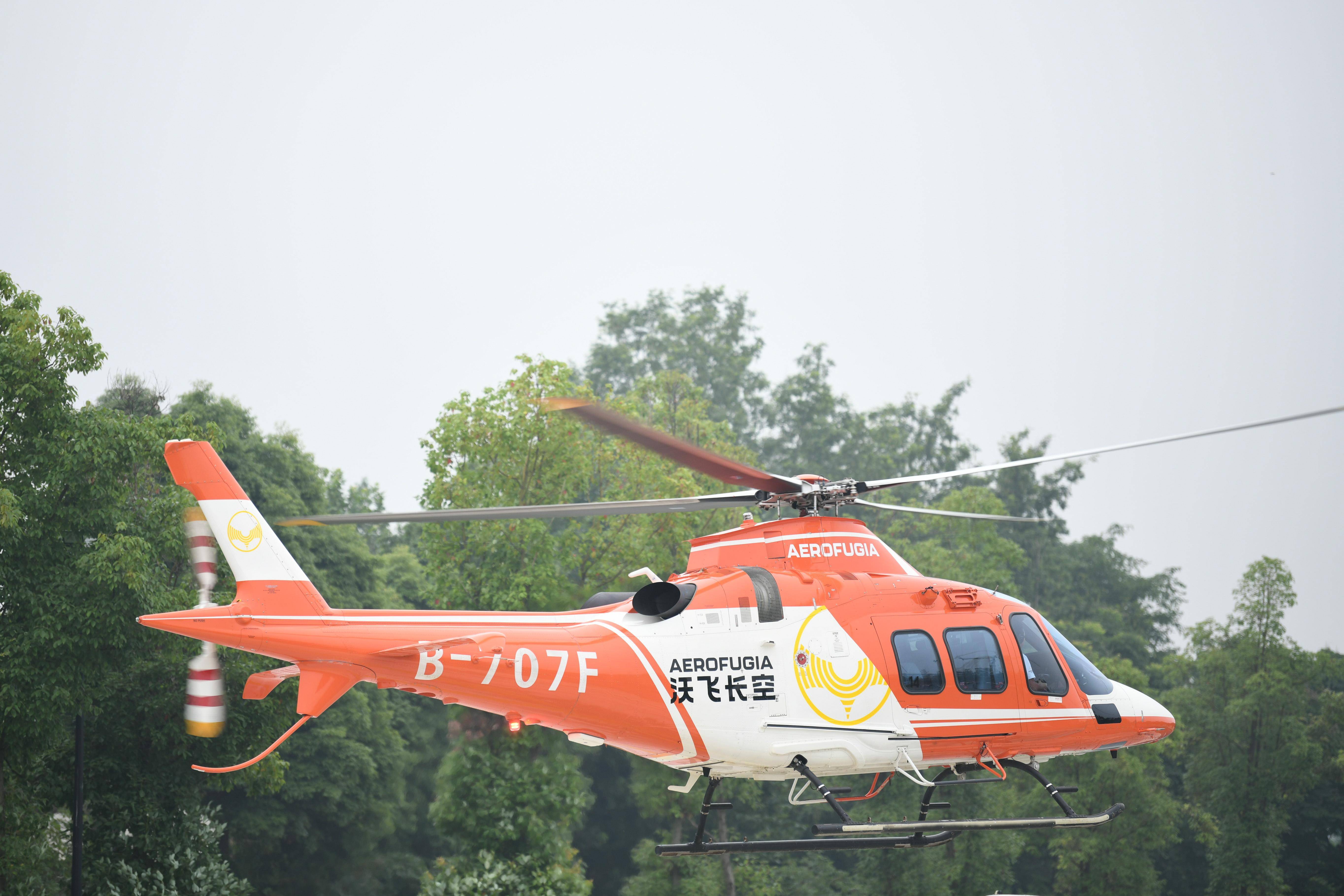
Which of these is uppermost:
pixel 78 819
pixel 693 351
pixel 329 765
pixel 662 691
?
pixel 693 351

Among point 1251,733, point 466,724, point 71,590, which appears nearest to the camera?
point 71,590

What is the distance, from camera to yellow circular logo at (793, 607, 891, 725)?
11016mm

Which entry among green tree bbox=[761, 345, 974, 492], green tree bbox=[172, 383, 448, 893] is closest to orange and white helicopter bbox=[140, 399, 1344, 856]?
green tree bbox=[172, 383, 448, 893]

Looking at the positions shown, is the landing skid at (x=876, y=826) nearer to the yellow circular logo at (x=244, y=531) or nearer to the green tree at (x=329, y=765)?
the yellow circular logo at (x=244, y=531)

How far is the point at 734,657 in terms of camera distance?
11.0m

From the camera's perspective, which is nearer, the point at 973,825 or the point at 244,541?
the point at 973,825

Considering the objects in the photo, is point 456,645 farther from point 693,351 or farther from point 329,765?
point 693,351

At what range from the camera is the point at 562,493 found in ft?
92.3

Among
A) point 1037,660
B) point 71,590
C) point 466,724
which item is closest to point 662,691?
point 1037,660

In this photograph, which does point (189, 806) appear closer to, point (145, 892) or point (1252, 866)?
point (145, 892)

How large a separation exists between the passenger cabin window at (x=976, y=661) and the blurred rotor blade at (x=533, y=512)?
8.76 feet

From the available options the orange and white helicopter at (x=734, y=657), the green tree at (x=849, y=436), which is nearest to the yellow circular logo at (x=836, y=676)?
the orange and white helicopter at (x=734, y=657)

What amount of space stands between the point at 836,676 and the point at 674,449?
123 inches

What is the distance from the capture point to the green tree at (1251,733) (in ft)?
101
